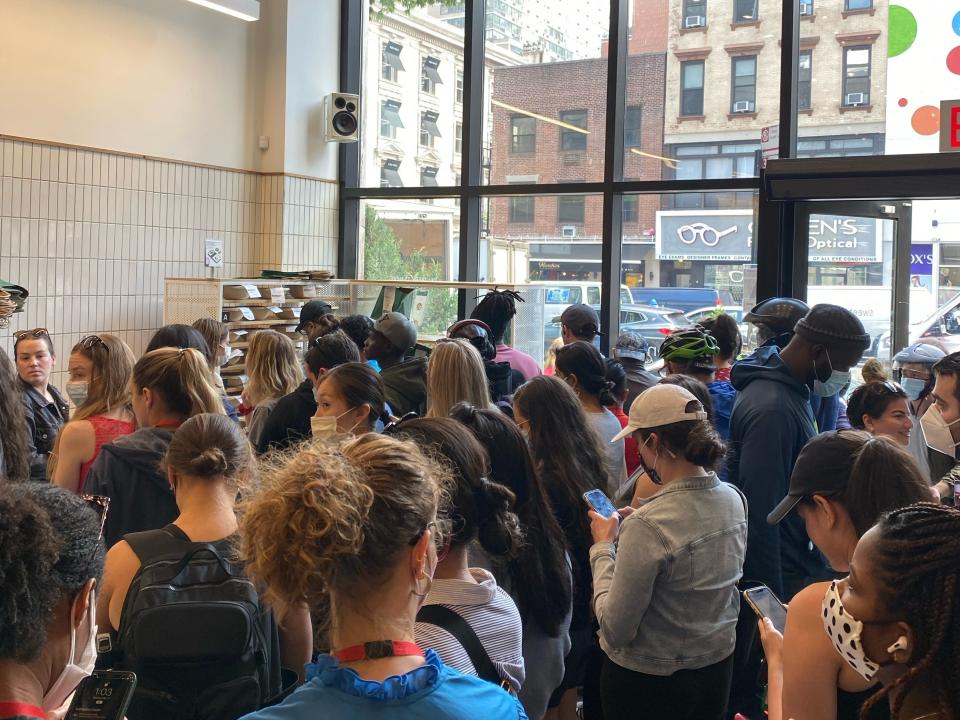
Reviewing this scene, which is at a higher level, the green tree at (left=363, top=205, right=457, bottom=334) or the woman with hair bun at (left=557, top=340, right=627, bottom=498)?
the green tree at (left=363, top=205, right=457, bottom=334)

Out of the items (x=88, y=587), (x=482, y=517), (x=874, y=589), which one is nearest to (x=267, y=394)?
(x=482, y=517)

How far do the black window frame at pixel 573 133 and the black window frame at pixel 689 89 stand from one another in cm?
78

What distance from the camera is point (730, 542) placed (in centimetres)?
249

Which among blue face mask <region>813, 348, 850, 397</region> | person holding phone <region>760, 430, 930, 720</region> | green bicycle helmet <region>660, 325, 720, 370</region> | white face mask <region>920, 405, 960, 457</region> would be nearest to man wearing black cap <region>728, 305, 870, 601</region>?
blue face mask <region>813, 348, 850, 397</region>

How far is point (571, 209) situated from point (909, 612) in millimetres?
6313

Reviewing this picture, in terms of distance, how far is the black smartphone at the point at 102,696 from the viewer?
1270mm

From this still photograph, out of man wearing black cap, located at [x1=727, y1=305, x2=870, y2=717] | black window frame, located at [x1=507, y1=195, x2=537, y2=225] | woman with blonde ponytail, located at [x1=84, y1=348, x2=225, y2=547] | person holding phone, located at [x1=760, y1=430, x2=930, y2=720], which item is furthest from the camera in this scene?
black window frame, located at [x1=507, y1=195, x2=537, y2=225]

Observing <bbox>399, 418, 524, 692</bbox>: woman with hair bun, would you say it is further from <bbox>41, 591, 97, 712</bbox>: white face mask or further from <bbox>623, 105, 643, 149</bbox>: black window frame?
<bbox>623, 105, 643, 149</bbox>: black window frame

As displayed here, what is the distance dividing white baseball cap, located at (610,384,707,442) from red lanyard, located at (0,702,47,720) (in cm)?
162

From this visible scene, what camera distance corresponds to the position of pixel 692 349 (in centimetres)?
401

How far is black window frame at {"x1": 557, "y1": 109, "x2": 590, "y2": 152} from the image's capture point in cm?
738

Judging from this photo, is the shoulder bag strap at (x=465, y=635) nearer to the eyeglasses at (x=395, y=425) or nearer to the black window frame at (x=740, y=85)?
the eyeglasses at (x=395, y=425)

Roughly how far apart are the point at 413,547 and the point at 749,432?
2.04 m

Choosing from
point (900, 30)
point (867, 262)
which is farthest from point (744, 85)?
point (867, 262)
